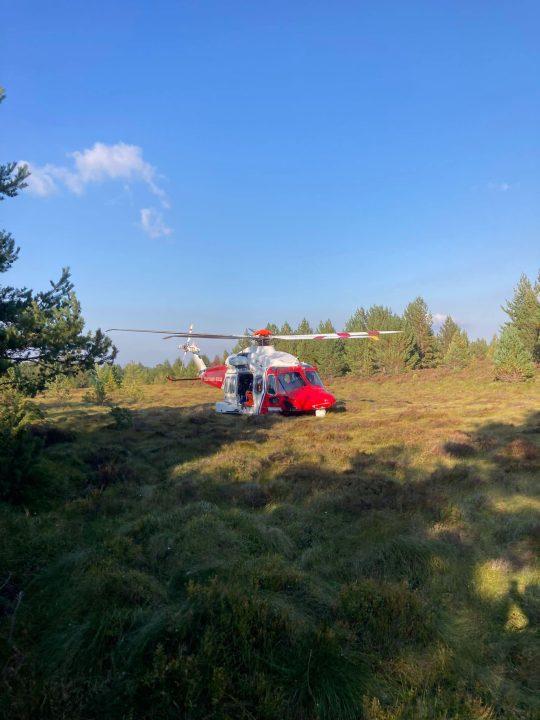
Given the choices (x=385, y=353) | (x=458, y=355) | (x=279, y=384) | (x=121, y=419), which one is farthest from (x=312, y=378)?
(x=458, y=355)

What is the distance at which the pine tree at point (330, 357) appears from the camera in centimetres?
5459

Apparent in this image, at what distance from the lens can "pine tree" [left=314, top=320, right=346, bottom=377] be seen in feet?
179

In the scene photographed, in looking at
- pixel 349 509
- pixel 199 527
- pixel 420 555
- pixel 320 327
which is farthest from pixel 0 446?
pixel 320 327

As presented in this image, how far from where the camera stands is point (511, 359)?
30781 millimetres

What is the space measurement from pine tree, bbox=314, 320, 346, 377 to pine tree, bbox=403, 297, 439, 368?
413 inches

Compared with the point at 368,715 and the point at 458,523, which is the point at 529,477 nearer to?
the point at 458,523

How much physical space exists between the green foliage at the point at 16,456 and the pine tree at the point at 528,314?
143 feet

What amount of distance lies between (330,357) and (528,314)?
70.4ft

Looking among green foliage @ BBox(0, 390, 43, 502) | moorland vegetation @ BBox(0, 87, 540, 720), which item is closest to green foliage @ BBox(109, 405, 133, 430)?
moorland vegetation @ BBox(0, 87, 540, 720)

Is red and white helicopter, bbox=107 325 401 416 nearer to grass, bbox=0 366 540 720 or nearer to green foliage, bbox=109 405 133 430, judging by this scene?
green foliage, bbox=109 405 133 430

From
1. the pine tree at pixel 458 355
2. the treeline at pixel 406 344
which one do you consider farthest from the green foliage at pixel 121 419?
the pine tree at pixel 458 355

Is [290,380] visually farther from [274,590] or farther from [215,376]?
[274,590]

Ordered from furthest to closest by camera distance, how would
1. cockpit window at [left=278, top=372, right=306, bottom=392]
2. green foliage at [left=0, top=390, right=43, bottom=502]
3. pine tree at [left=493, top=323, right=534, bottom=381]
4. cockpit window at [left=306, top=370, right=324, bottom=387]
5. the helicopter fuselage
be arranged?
pine tree at [left=493, top=323, right=534, bottom=381] → cockpit window at [left=306, top=370, right=324, bottom=387] → cockpit window at [left=278, top=372, right=306, bottom=392] → the helicopter fuselage → green foliage at [left=0, top=390, right=43, bottom=502]

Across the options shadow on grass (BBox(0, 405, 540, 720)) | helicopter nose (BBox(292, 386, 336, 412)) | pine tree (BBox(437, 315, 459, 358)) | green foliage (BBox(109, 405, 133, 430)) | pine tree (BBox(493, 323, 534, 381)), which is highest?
pine tree (BBox(437, 315, 459, 358))
